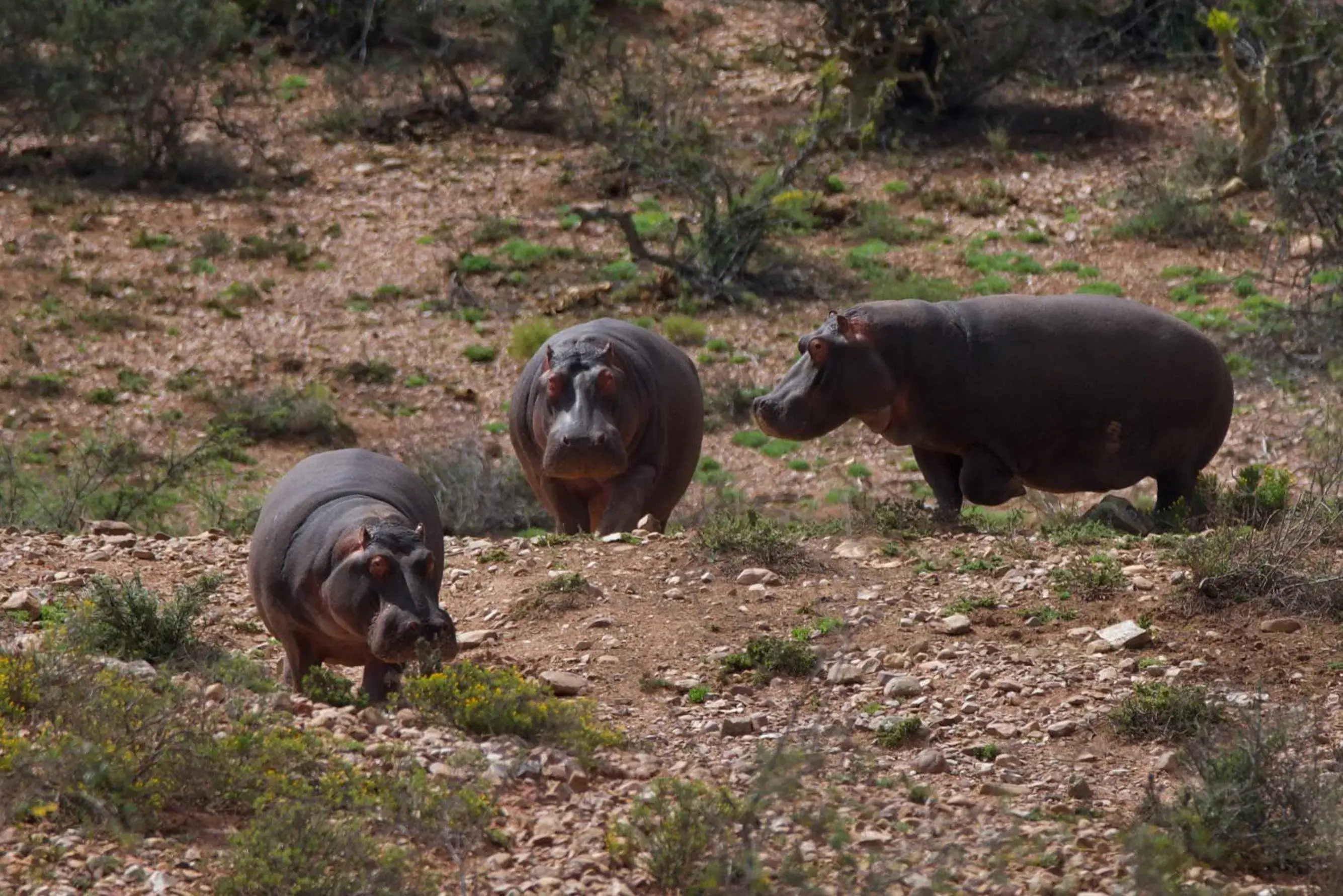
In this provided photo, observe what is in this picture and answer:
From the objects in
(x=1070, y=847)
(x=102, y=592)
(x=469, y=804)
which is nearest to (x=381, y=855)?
(x=469, y=804)

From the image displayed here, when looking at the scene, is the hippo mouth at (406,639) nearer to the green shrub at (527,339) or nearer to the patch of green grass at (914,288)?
the green shrub at (527,339)

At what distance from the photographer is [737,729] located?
23.4 feet

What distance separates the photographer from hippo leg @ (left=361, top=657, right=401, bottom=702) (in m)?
7.49

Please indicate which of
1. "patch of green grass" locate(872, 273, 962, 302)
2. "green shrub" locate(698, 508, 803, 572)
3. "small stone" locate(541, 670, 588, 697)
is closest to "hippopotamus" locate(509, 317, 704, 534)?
"green shrub" locate(698, 508, 803, 572)

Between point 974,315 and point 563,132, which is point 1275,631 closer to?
point 974,315

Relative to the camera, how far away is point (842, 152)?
22656mm

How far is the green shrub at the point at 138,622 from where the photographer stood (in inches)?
321

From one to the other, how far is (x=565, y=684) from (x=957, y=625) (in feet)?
6.05

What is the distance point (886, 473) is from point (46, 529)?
6953mm

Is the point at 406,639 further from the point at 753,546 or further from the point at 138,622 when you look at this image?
the point at 753,546

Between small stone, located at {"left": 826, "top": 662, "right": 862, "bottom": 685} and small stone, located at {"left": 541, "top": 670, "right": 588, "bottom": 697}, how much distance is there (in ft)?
3.37

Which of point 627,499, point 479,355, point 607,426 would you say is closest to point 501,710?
point 607,426

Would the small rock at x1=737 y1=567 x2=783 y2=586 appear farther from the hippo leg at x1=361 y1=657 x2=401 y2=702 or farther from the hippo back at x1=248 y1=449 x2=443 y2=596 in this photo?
the hippo leg at x1=361 y1=657 x2=401 y2=702

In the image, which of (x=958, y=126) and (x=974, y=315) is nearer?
(x=974, y=315)
